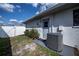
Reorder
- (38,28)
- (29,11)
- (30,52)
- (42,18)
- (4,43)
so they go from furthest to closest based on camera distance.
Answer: (42,18) → (38,28) → (4,43) → (29,11) → (30,52)

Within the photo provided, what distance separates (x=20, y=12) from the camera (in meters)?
7.41

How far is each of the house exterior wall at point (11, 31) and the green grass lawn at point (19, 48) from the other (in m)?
0.30

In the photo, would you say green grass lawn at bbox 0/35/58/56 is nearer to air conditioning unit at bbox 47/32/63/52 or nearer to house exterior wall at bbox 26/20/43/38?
air conditioning unit at bbox 47/32/63/52

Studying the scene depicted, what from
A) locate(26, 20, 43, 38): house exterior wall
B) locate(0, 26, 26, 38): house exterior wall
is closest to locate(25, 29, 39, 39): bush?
locate(26, 20, 43, 38): house exterior wall

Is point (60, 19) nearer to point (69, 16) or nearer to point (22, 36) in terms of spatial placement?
point (69, 16)

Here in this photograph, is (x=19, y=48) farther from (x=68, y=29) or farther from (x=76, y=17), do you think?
(x=76, y=17)

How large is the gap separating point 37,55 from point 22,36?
2108 millimetres

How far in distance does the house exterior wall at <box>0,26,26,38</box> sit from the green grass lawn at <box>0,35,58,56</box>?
0.30 m

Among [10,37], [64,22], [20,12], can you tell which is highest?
[20,12]

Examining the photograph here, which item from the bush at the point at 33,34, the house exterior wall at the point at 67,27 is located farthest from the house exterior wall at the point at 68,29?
the bush at the point at 33,34

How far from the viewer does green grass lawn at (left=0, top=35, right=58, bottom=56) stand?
6.97 metres

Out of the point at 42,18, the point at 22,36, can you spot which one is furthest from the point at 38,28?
the point at 22,36

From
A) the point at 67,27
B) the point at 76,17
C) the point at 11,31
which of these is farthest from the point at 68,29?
the point at 11,31

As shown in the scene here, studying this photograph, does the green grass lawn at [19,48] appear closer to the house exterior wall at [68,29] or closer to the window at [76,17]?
the house exterior wall at [68,29]
